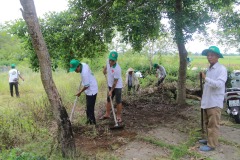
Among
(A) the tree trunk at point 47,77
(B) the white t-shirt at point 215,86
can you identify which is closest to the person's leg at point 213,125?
(B) the white t-shirt at point 215,86

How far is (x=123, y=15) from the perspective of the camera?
5.81 m

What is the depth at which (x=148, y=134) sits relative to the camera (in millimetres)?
5188

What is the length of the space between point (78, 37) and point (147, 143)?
3.31 meters

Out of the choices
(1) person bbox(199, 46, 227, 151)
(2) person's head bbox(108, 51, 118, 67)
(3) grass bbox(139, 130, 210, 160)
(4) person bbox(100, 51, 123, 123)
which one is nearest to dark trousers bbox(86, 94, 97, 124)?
(4) person bbox(100, 51, 123, 123)

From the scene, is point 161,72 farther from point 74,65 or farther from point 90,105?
point 74,65

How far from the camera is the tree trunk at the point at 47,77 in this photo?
3.58 meters

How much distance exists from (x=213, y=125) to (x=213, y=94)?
0.54 metres

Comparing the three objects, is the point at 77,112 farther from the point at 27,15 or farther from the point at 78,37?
the point at 27,15

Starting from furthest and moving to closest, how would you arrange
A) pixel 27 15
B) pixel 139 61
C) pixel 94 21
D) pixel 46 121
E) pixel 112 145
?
pixel 139 61, pixel 94 21, pixel 46 121, pixel 112 145, pixel 27 15

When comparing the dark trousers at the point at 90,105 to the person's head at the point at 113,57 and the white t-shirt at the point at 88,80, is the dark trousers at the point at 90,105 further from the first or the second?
the person's head at the point at 113,57

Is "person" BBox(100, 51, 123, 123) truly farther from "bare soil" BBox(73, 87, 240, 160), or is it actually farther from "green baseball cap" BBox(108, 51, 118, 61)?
"bare soil" BBox(73, 87, 240, 160)

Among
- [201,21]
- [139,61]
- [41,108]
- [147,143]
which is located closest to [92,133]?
[147,143]

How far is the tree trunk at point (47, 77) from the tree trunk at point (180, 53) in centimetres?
342

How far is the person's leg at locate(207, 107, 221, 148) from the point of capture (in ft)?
13.8
